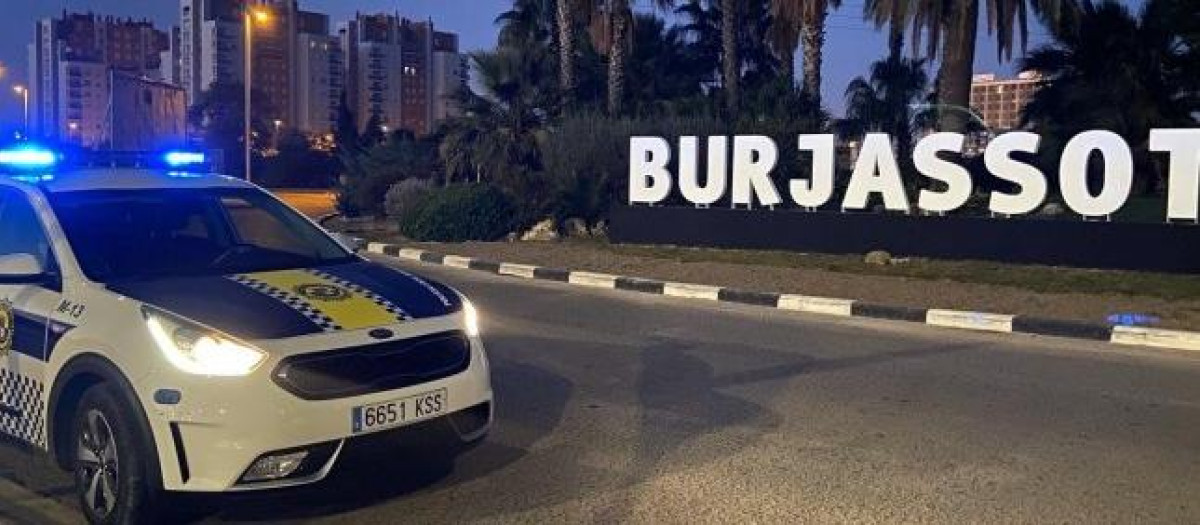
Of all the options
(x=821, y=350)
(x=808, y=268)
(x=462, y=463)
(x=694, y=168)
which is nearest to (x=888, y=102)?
(x=694, y=168)

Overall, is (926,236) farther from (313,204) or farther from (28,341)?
(313,204)

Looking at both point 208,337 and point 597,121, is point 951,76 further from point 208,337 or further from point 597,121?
point 208,337

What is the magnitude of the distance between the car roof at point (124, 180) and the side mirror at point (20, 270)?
2.11 ft

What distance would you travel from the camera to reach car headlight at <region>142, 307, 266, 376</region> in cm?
442

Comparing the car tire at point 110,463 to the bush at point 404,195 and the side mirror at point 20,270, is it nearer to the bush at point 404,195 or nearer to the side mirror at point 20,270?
the side mirror at point 20,270

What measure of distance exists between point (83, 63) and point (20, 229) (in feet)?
246

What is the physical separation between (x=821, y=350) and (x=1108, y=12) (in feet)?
93.5

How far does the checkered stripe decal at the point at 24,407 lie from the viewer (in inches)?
197

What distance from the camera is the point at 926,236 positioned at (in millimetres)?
15711

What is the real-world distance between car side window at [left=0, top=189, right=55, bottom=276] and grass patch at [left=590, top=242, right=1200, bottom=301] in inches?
410

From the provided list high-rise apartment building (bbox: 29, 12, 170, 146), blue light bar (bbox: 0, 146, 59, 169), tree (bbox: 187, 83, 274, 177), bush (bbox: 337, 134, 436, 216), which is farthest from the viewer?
tree (bbox: 187, 83, 274, 177)

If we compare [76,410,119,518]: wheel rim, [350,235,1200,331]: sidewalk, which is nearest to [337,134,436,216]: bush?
[350,235,1200,331]: sidewalk

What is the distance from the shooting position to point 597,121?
22.4 metres

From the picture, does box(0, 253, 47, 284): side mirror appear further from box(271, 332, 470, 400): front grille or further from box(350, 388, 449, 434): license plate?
box(350, 388, 449, 434): license plate
